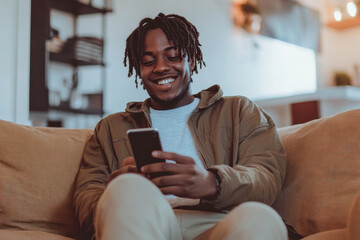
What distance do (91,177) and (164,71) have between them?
403 mm

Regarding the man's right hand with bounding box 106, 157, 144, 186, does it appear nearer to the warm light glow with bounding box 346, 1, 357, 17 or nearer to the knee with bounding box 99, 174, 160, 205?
the knee with bounding box 99, 174, 160, 205

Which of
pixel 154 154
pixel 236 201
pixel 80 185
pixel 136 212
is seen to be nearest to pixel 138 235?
pixel 136 212

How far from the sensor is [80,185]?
1.33 metres

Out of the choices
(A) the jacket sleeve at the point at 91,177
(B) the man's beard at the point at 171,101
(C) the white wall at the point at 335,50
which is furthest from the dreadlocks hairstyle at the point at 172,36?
(C) the white wall at the point at 335,50

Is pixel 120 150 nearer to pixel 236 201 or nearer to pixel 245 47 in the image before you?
pixel 236 201

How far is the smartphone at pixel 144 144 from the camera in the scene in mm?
999

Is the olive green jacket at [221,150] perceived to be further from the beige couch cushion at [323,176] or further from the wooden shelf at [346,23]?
the wooden shelf at [346,23]

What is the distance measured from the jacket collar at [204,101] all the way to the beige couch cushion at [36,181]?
237 millimetres

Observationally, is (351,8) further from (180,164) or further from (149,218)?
(149,218)

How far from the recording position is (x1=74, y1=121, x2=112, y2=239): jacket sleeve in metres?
1.21

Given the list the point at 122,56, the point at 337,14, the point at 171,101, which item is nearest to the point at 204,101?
the point at 171,101

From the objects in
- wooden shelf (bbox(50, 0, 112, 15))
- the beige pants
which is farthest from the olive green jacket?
wooden shelf (bbox(50, 0, 112, 15))

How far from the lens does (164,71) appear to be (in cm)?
144

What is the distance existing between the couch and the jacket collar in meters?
0.20
